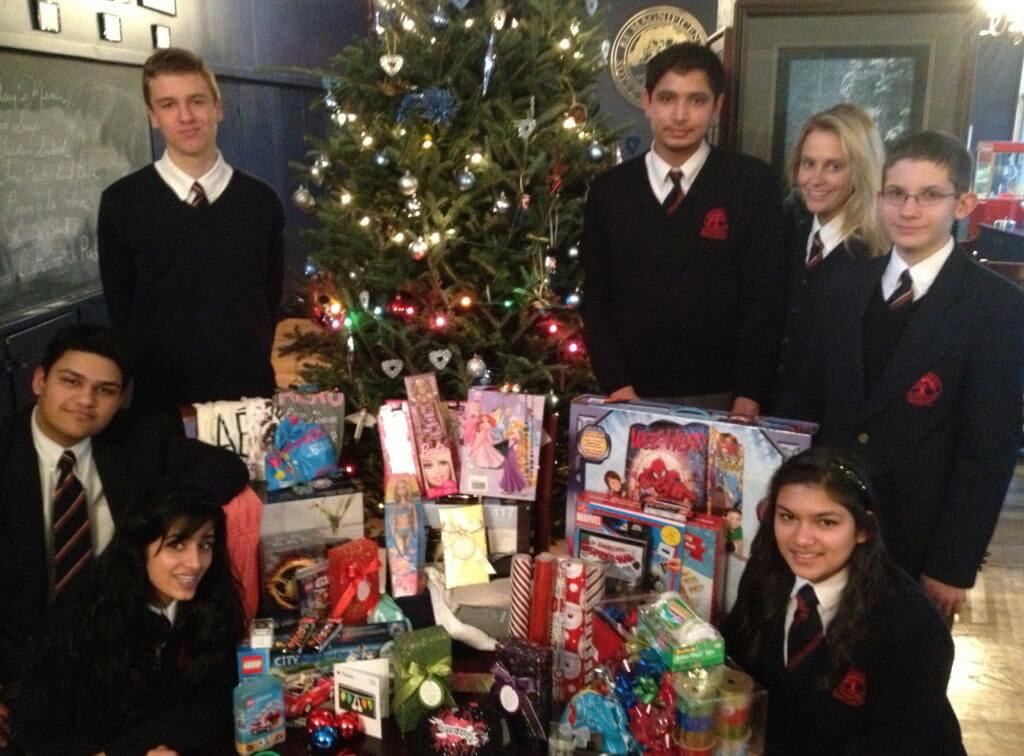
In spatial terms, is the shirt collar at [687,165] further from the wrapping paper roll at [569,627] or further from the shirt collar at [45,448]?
the shirt collar at [45,448]

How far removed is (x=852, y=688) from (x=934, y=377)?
690 millimetres

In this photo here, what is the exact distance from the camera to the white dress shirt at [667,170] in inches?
92.2

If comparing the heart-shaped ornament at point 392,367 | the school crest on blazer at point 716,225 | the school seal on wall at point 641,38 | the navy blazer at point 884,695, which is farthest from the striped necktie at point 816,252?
the school seal on wall at point 641,38

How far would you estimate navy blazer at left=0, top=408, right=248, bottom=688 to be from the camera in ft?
6.35

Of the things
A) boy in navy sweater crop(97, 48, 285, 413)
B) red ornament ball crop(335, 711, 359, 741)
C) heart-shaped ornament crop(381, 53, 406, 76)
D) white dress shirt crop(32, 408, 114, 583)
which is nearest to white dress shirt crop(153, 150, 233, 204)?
boy in navy sweater crop(97, 48, 285, 413)

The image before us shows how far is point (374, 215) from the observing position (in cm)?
293

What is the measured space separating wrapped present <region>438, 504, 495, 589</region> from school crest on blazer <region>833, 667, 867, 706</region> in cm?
96

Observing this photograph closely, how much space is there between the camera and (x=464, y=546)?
7.54 ft

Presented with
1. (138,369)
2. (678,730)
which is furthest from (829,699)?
(138,369)

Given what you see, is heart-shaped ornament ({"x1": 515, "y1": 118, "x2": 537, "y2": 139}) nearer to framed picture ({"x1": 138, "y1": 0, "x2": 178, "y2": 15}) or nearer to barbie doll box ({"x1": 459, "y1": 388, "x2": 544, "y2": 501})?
barbie doll box ({"x1": 459, "y1": 388, "x2": 544, "y2": 501})

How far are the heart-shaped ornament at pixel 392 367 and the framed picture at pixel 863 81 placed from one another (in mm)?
1478

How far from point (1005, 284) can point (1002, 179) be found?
5.92 meters

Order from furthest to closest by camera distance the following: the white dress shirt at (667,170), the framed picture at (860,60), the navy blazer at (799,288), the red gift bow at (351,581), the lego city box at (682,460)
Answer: the framed picture at (860,60)
the white dress shirt at (667,170)
the navy blazer at (799,288)
the red gift bow at (351,581)
the lego city box at (682,460)

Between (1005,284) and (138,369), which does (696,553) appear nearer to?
(1005,284)
